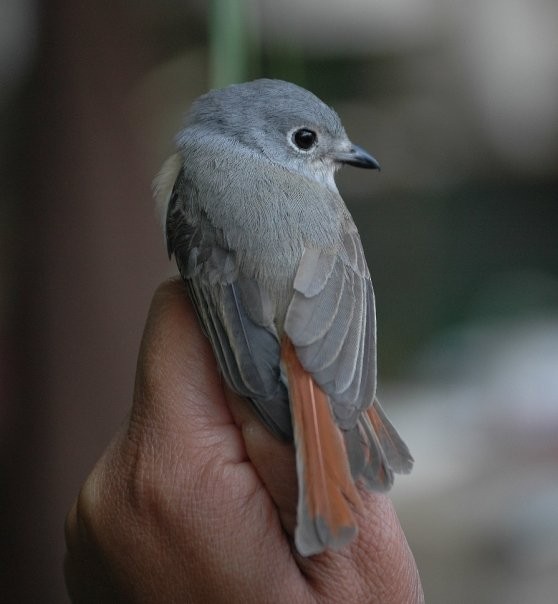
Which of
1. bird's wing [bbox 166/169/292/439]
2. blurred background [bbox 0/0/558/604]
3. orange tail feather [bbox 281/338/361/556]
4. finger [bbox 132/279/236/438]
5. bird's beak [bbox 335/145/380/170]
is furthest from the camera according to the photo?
blurred background [bbox 0/0/558/604]

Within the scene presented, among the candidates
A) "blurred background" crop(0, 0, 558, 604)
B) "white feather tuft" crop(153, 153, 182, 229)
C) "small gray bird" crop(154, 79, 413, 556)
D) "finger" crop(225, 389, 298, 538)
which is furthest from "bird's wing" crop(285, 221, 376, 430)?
"blurred background" crop(0, 0, 558, 604)

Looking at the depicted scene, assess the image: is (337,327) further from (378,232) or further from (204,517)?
(378,232)

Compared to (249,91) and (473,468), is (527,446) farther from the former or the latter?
(249,91)

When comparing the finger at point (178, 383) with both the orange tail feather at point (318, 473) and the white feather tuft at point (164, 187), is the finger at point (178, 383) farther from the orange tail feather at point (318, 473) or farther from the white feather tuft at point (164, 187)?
the white feather tuft at point (164, 187)

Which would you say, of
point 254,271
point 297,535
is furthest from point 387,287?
point 297,535

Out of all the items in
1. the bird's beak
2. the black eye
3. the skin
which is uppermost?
the black eye

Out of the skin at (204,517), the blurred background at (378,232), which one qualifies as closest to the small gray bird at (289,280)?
the skin at (204,517)

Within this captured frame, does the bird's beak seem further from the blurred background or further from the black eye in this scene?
the blurred background
